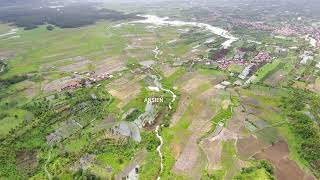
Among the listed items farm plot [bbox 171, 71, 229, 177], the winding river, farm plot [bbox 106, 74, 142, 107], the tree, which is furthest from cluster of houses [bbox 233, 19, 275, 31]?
farm plot [bbox 106, 74, 142, 107]

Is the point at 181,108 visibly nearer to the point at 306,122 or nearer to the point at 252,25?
the point at 306,122

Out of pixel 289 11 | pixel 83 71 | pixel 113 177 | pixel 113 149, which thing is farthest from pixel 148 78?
pixel 289 11

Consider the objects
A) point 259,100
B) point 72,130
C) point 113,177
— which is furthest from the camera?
point 259,100

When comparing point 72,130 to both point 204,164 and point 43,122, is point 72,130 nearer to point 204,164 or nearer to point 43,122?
point 43,122

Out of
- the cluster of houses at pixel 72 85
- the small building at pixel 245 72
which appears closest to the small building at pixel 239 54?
the small building at pixel 245 72

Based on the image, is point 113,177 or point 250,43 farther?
point 250,43

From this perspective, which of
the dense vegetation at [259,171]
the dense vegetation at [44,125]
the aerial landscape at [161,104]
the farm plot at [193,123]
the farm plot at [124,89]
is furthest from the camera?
the farm plot at [124,89]

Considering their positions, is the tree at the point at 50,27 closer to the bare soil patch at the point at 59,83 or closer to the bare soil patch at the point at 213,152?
the bare soil patch at the point at 59,83

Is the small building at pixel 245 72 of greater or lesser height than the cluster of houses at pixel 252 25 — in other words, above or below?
above
